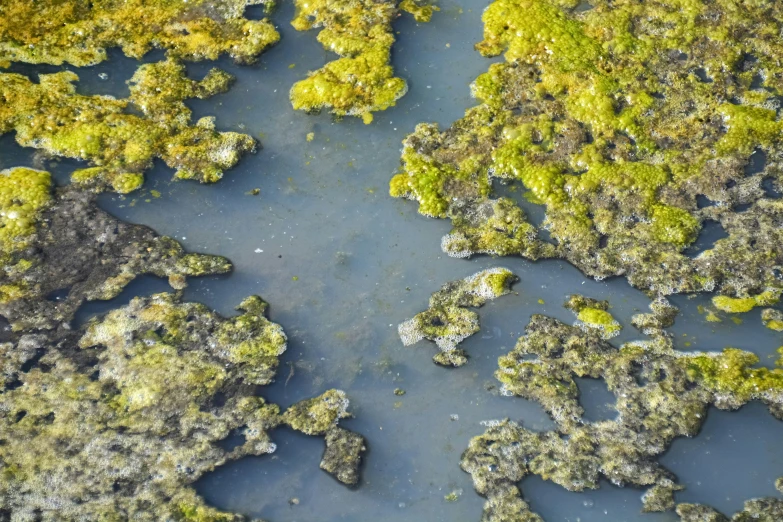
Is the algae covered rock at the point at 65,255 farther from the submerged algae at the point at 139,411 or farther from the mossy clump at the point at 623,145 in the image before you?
the mossy clump at the point at 623,145

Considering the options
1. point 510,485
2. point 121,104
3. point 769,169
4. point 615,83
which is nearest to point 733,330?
point 769,169

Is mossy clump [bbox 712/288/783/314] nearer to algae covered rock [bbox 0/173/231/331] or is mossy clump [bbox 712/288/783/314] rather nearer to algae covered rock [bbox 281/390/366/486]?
algae covered rock [bbox 281/390/366/486]

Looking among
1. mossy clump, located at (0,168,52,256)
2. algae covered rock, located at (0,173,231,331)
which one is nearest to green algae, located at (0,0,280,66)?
mossy clump, located at (0,168,52,256)

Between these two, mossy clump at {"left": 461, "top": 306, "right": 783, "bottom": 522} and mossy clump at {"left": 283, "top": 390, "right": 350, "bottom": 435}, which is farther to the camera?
mossy clump at {"left": 283, "top": 390, "right": 350, "bottom": 435}

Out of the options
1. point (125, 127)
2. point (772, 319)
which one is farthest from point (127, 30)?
point (772, 319)

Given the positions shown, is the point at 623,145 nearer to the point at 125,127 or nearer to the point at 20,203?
the point at 125,127

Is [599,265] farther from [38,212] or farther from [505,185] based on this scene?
[38,212]

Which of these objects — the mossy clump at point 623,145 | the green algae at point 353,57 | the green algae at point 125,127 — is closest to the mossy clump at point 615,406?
the mossy clump at point 623,145
